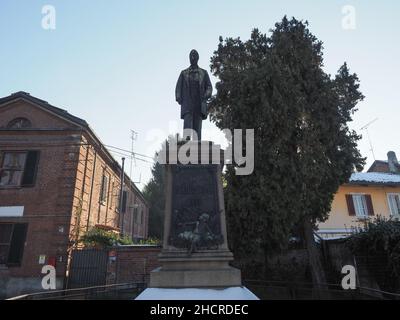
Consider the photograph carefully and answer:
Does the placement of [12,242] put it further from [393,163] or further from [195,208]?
[393,163]

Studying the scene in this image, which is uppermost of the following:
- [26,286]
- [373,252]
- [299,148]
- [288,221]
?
[299,148]

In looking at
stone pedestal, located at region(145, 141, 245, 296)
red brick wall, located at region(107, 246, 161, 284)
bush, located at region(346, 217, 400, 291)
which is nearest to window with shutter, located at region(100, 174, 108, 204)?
red brick wall, located at region(107, 246, 161, 284)

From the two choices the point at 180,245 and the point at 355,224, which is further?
the point at 355,224

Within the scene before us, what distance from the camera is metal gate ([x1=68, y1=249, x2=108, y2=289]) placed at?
1510cm

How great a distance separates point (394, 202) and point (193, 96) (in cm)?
2094

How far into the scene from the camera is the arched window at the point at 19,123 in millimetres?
18203

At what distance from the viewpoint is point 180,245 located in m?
6.44

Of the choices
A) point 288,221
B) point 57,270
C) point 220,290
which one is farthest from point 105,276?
point 220,290

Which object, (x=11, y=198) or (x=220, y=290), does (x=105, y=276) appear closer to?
(x=11, y=198)

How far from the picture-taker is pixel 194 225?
6617 mm

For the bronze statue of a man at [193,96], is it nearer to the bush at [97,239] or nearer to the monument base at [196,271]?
the monument base at [196,271]

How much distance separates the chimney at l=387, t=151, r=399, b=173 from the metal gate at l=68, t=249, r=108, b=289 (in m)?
25.4

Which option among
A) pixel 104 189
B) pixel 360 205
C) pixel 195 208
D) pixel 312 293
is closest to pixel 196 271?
pixel 195 208
